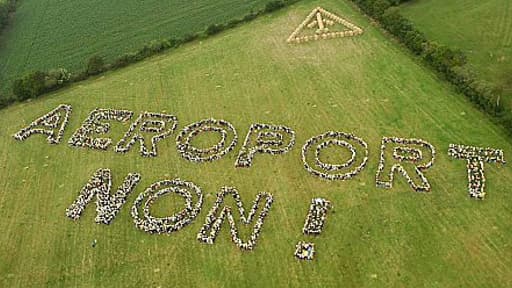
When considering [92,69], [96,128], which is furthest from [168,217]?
[92,69]

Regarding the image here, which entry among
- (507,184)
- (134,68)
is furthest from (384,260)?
(134,68)

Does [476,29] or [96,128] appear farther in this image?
[476,29]

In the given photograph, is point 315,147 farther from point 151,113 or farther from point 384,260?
point 151,113

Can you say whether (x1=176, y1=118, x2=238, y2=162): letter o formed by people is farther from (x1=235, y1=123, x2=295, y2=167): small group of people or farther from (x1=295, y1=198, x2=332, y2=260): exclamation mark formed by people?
(x1=295, y1=198, x2=332, y2=260): exclamation mark formed by people

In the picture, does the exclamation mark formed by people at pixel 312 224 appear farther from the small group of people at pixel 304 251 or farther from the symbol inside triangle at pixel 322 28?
the symbol inside triangle at pixel 322 28

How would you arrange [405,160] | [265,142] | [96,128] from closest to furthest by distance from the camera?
[405,160]
[265,142]
[96,128]

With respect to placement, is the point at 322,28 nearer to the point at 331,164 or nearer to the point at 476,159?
the point at 331,164
